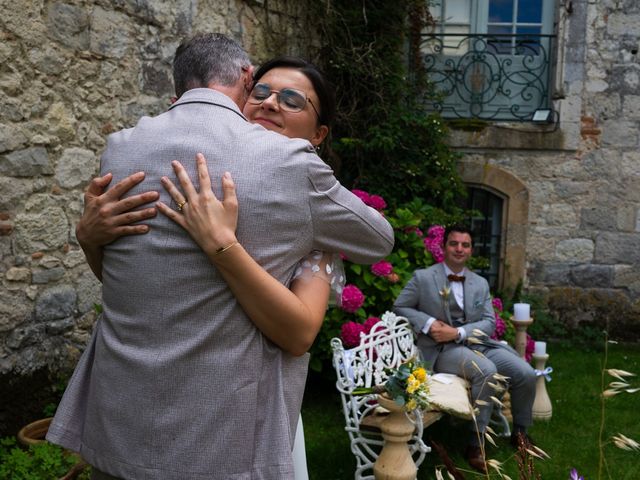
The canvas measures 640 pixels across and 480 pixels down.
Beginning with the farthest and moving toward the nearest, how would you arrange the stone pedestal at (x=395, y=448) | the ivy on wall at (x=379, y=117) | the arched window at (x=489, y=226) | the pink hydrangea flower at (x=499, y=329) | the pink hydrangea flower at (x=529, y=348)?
the arched window at (x=489, y=226) → the ivy on wall at (x=379, y=117) → the pink hydrangea flower at (x=529, y=348) → the pink hydrangea flower at (x=499, y=329) → the stone pedestal at (x=395, y=448)

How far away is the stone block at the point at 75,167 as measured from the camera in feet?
13.3

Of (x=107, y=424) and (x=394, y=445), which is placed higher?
(x=107, y=424)

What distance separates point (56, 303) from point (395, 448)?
2.15 metres

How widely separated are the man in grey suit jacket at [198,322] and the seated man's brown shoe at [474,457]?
10.5 ft

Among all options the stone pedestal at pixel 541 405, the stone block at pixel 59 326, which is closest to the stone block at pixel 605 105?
the stone pedestal at pixel 541 405

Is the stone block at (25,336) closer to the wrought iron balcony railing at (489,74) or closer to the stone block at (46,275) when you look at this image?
the stone block at (46,275)

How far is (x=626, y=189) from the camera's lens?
306 inches

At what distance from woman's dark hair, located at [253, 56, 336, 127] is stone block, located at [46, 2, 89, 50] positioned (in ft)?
8.13

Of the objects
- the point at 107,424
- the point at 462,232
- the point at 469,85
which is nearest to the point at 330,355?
the point at 462,232

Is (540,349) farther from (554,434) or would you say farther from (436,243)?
Answer: (436,243)

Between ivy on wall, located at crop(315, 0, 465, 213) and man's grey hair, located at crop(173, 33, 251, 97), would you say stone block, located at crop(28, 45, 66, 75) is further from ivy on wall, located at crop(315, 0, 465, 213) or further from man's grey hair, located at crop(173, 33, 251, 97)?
ivy on wall, located at crop(315, 0, 465, 213)

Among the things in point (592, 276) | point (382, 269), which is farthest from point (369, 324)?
point (592, 276)

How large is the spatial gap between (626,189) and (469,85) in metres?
2.15

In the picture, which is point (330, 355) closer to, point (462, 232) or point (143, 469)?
point (462, 232)
